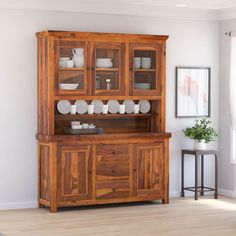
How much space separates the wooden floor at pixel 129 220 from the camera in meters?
6.62

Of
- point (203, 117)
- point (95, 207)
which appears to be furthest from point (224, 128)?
point (95, 207)

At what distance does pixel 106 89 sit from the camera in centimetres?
798

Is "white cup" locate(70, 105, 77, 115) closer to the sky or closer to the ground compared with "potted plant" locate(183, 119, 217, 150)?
closer to the sky

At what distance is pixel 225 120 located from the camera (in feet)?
29.7

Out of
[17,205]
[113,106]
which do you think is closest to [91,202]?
[17,205]

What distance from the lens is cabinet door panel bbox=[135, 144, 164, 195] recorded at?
26.6ft

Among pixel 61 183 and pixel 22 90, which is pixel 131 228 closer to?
pixel 61 183

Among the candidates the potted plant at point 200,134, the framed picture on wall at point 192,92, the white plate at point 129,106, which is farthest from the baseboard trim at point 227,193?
the white plate at point 129,106

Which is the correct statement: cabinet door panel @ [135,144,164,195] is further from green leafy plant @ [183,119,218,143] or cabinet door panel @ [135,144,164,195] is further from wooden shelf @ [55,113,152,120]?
green leafy plant @ [183,119,218,143]

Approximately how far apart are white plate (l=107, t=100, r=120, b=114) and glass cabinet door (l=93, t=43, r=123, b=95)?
0.23 m

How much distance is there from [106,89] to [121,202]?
4.85 ft

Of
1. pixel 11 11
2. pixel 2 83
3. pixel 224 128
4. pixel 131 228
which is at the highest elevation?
pixel 11 11

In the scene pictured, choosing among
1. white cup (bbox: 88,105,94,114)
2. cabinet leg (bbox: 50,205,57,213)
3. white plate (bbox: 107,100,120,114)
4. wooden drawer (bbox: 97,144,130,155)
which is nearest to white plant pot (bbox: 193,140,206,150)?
wooden drawer (bbox: 97,144,130,155)

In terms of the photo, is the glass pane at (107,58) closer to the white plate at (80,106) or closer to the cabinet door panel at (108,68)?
the cabinet door panel at (108,68)
